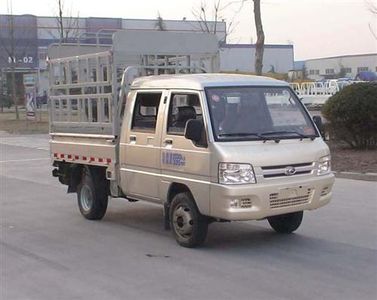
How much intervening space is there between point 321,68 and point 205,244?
10991 centimetres

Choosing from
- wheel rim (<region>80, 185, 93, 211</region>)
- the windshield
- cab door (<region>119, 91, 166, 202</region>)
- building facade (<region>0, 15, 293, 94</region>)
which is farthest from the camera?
building facade (<region>0, 15, 293, 94</region>)

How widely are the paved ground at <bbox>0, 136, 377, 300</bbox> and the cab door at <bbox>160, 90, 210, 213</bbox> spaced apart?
75 cm

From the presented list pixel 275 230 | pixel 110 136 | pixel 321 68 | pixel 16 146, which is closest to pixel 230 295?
pixel 275 230

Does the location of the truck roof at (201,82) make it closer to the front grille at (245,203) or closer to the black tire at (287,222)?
the front grille at (245,203)

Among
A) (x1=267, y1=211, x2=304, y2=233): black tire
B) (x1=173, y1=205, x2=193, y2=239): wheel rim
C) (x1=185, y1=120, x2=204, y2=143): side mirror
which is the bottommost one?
(x1=267, y1=211, x2=304, y2=233): black tire

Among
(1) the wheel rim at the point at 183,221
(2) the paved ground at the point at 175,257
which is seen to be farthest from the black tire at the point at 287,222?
(1) the wheel rim at the point at 183,221

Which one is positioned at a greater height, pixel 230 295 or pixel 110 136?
pixel 110 136

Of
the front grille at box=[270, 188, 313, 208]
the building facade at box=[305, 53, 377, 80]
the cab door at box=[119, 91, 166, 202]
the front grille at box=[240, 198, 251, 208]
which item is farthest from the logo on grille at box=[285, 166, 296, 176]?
the building facade at box=[305, 53, 377, 80]

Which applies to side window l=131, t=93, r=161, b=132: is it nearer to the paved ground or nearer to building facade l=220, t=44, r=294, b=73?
the paved ground

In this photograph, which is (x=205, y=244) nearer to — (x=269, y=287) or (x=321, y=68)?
(x=269, y=287)

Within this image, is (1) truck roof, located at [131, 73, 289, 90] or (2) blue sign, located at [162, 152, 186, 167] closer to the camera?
(2) blue sign, located at [162, 152, 186, 167]

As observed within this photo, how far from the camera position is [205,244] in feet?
25.4

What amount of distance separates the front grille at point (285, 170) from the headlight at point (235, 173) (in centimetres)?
18

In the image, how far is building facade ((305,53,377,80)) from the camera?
10638 centimetres
